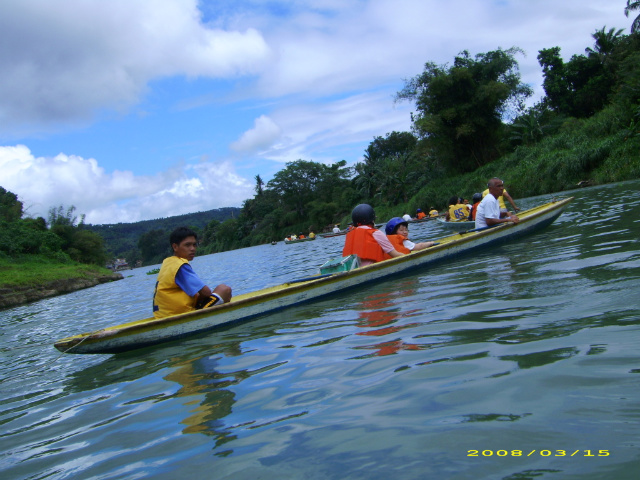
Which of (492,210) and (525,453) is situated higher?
(492,210)

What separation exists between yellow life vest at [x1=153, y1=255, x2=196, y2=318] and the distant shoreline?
1792 cm

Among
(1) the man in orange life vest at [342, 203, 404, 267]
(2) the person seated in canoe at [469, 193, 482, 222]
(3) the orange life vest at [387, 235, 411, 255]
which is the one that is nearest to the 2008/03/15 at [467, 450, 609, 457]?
(1) the man in orange life vest at [342, 203, 404, 267]

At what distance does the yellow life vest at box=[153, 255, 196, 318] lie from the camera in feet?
17.0

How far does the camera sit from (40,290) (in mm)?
22875

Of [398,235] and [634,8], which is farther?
[634,8]

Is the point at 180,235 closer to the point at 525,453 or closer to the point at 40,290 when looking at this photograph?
the point at 525,453

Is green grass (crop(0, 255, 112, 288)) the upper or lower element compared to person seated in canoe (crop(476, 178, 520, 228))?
upper

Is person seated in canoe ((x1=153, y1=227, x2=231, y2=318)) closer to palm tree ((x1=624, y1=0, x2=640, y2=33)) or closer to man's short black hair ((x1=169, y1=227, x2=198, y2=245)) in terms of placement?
man's short black hair ((x1=169, y1=227, x2=198, y2=245))

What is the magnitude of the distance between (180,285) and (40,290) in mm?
21502

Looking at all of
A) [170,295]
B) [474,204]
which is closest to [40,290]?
[474,204]

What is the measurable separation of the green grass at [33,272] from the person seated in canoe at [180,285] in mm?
19603

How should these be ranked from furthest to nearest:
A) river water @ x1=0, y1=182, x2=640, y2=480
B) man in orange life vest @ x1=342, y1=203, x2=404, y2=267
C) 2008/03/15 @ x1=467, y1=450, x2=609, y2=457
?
man in orange life vest @ x1=342, y1=203, x2=404, y2=267 < river water @ x1=0, y1=182, x2=640, y2=480 < 2008/03/15 @ x1=467, y1=450, x2=609, y2=457

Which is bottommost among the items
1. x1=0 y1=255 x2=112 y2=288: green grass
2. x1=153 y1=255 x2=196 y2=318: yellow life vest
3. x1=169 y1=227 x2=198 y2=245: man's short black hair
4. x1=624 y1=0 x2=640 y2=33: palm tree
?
x1=153 y1=255 x2=196 y2=318: yellow life vest

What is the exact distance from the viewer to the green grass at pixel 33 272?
22359mm
